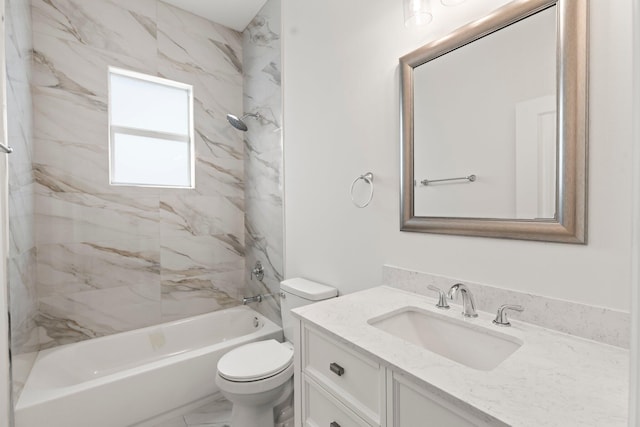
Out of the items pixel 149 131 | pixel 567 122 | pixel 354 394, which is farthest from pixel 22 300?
pixel 567 122

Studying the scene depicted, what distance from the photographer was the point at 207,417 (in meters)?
1.80

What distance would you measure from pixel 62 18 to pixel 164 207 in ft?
4.76

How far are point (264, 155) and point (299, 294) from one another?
1271 millimetres

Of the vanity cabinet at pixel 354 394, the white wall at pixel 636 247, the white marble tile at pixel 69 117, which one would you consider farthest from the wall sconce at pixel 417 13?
the white marble tile at pixel 69 117

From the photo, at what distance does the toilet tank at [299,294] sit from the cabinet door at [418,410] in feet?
2.98

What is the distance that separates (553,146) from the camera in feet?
2.98

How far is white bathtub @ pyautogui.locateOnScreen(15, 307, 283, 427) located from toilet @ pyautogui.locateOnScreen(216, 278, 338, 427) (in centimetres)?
36

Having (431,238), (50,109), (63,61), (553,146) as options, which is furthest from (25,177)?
(553,146)

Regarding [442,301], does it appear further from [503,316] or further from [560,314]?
[560,314]

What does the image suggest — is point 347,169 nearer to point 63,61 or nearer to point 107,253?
point 107,253

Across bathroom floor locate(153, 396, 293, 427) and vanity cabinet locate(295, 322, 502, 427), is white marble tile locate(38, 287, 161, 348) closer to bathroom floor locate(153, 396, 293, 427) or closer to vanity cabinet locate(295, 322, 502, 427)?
bathroom floor locate(153, 396, 293, 427)

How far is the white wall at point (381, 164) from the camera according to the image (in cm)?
80

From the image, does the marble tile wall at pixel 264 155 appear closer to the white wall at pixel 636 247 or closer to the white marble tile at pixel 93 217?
the white marble tile at pixel 93 217

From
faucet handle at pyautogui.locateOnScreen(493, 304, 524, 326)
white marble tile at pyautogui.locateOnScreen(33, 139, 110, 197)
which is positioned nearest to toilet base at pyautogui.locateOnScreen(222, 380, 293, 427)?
faucet handle at pyautogui.locateOnScreen(493, 304, 524, 326)
